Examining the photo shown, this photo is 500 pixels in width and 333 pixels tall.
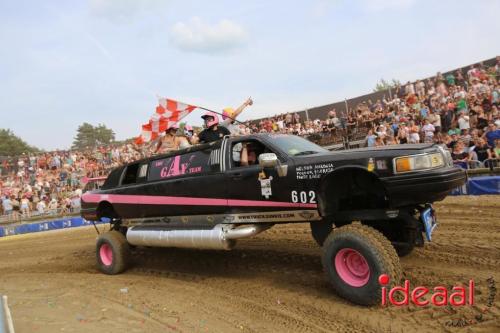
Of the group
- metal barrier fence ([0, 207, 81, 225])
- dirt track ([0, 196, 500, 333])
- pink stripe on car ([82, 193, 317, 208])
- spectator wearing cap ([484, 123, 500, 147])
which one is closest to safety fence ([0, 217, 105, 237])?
metal barrier fence ([0, 207, 81, 225])

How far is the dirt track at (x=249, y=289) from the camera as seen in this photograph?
13.9 feet

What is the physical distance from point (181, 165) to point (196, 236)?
4.10ft

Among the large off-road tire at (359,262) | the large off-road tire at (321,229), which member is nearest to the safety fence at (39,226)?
the large off-road tire at (321,229)

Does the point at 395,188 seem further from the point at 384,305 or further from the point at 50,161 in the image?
the point at 50,161

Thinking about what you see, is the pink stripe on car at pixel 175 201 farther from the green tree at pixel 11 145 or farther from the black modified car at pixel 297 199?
the green tree at pixel 11 145

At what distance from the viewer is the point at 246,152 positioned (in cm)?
592

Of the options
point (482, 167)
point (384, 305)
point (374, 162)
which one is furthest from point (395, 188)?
point (482, 167)

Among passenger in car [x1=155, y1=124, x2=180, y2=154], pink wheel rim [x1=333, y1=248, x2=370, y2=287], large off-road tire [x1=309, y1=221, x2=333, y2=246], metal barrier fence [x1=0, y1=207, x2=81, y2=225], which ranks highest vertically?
passenger in car [x1=155, y1=124, x2=180, y2=154]

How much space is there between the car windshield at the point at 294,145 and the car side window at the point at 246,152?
0.25 metres

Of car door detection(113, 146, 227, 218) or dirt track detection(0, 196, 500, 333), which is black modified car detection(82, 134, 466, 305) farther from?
dirt track detection(0, 196, 500, 333)

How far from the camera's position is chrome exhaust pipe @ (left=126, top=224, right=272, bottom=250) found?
18.3 feet

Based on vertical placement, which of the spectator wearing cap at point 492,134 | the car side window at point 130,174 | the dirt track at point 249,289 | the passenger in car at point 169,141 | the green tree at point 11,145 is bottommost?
the dirt track at point 249,289

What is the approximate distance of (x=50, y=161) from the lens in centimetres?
2494

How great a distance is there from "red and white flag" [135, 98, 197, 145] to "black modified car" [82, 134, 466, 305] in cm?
77
